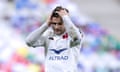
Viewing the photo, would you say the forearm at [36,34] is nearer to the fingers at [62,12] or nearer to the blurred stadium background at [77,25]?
the fingers at [62,12]

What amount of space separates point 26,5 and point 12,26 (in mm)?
436

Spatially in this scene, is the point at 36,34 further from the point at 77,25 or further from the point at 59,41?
the point at 77,25

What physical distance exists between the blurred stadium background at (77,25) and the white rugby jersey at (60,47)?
1.96 metres

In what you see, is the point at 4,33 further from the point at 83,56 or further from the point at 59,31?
the point at 59,31

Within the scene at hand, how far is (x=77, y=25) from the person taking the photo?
22.6 feet

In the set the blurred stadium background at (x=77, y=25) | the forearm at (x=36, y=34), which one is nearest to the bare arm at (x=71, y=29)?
the forearm at (x=36, y=34)

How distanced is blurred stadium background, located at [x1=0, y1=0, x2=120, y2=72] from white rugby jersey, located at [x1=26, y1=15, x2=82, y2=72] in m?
1.96

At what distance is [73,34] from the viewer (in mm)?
2766

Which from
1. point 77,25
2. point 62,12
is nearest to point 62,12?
point 62,12

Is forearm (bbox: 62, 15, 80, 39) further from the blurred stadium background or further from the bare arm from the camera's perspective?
the blurred stadium background

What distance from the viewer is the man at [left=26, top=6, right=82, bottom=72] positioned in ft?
9.07

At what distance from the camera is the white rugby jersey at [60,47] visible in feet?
9.11

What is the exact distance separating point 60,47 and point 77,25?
411 centimetres

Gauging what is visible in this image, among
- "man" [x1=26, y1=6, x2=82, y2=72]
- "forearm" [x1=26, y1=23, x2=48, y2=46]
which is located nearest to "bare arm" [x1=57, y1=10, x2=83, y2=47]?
"man" [x1=26, y1=6, x2=82, y2=72]
